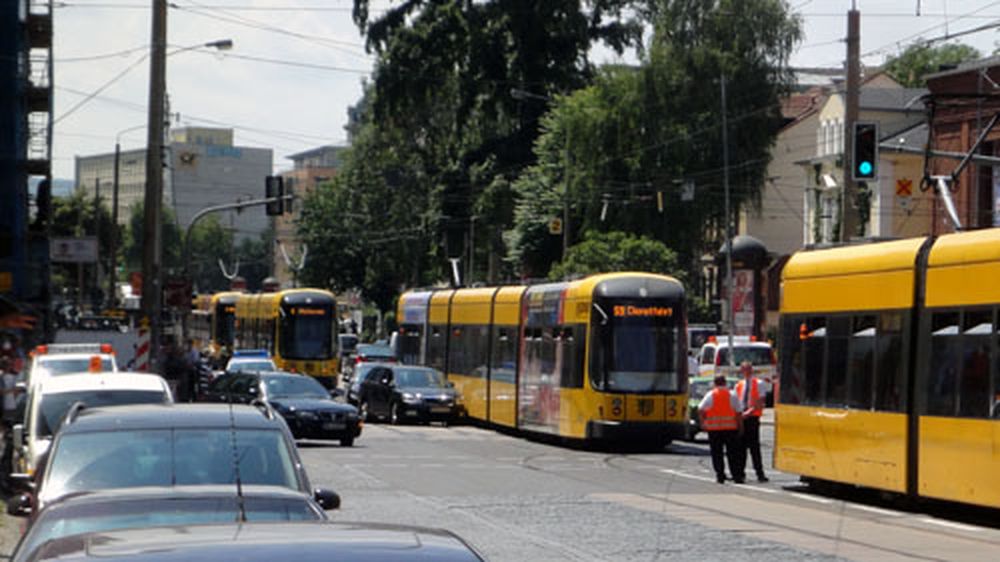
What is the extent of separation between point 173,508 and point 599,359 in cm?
2754

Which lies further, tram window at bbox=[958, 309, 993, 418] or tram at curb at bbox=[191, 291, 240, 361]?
tram at curb at bbox=[191, 291, 240, 361]

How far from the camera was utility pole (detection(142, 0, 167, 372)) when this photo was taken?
37.8 m

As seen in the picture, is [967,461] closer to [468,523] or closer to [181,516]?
[468,523]

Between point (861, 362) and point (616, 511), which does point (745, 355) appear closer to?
point (861, 362)

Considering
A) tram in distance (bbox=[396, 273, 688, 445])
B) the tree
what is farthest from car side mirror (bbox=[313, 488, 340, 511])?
the tree

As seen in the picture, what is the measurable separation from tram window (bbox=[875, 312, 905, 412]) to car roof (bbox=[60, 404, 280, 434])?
12.5 metres

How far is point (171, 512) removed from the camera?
9.09 meters

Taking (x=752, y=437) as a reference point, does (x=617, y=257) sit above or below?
above

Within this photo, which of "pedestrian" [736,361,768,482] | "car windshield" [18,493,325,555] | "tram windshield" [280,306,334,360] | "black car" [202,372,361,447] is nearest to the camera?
"car windshield" [18,493,325,555]

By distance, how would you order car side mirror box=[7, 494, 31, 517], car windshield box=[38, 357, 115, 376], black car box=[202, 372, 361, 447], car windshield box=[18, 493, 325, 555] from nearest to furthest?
1. car windshield box=[18, 493, 325, 555]
2. car side mirror box=[7, 494, 31, 517]
3. car windshield box=[38, 357, 115, 376]
4. black car box=[202, 372, 361, 447]

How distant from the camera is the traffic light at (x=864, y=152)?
108 feet

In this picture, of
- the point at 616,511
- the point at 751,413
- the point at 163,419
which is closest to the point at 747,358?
the point at 751,413

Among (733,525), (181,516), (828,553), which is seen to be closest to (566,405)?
(733,525)

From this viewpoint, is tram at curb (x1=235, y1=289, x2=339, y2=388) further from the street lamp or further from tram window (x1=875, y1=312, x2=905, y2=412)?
tram window (x1=875, y1=312, x2=905, y2=412)
